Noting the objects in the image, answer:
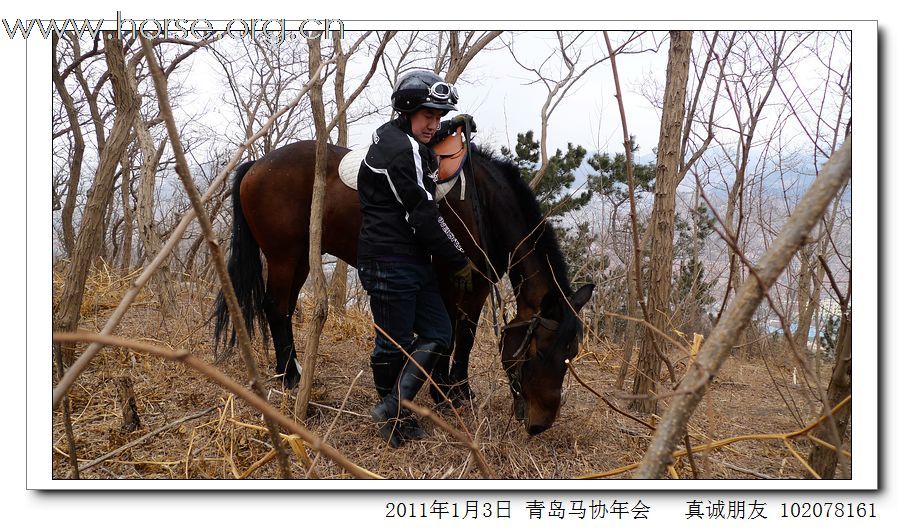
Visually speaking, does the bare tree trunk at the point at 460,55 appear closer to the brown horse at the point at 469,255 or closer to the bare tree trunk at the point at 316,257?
the brown horse at the point at 469,255

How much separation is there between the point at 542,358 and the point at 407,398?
0.87 metres

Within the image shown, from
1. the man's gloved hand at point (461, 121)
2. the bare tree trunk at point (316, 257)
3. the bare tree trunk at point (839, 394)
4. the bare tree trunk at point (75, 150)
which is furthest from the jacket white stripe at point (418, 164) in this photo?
the bare tree trunk at point (75, 150)

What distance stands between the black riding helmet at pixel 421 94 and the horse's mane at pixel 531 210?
2.43 ft

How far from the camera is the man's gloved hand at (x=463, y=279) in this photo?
11.5ft

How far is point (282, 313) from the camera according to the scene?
15.2ft

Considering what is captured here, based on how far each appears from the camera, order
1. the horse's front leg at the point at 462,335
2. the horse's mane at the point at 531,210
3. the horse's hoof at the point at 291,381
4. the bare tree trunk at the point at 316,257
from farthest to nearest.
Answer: the horse's hoof at the point at 291,381, the horse's front leg at the point at 462,335, the horse's mane at the point at 531,210, the bare tree trunk at the point at 316,257

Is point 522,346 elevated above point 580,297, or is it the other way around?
point 580,297

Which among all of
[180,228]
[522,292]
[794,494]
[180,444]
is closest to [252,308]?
[180,444]

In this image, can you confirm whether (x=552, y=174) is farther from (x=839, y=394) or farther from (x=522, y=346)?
(x=839, y=394)

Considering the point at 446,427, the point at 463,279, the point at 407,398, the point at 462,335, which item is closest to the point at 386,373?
the point at 407,398

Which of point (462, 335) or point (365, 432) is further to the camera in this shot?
point (462, 335)

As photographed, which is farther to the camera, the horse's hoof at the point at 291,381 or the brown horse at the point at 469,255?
the horse's hoof at the point at 291,381

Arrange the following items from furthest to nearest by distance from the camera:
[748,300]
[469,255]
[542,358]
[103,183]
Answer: [469,255], [103,183], [542,358], [748,300]

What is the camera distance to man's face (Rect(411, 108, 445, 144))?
3.38 meters
